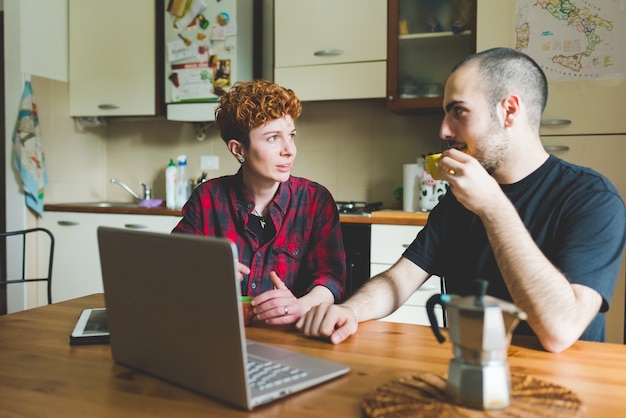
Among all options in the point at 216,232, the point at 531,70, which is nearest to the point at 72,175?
the point at 216,232

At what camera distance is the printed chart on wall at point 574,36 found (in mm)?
2383

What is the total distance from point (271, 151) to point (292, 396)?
0.93 metres

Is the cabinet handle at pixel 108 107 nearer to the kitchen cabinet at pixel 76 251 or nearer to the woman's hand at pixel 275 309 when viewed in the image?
the kitchen cabinet at pixel 76 251

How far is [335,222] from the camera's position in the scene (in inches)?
64.4

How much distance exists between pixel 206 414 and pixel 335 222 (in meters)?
0.97

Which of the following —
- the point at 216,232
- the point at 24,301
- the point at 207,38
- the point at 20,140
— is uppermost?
the point at 207,38

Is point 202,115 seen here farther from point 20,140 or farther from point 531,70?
point 531,70

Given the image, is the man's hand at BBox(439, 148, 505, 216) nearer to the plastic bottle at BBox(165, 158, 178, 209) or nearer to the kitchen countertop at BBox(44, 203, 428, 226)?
the kitchen countertop at BBox(44, 203, 428, 226)

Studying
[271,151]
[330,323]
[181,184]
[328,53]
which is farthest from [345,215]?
[330,323]

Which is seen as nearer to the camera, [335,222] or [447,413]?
[447,413]

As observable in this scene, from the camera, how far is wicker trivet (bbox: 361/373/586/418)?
69cm

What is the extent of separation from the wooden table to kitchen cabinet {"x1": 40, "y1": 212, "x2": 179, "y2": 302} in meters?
2.06

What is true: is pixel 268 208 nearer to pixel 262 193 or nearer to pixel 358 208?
pixel 262 193

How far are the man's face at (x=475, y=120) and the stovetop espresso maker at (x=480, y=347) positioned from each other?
0.72 meters
